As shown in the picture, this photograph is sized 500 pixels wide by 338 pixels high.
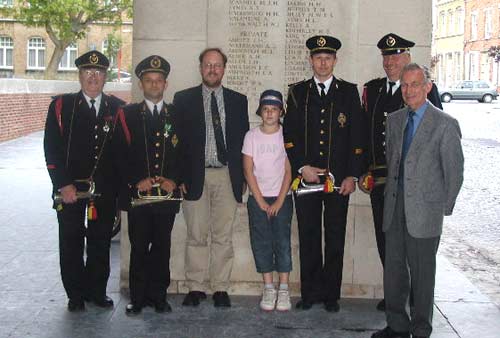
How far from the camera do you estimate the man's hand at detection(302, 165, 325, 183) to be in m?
5.67

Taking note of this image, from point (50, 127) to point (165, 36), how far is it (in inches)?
50.4

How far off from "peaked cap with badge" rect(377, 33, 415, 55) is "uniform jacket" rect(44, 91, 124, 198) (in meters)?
2.16

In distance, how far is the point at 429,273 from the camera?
4.93m

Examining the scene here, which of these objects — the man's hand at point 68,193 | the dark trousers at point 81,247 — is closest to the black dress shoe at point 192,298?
the dark trousers at point 81,247

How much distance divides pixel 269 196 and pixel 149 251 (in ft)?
3.37

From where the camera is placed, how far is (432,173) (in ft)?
15.8

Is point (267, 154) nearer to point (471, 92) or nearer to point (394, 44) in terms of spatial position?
point (394, 44)

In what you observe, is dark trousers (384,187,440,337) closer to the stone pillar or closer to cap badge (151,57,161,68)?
the stone pillar

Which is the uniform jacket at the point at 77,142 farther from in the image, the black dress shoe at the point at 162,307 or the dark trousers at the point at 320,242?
the dark trousers at the point at 320,242

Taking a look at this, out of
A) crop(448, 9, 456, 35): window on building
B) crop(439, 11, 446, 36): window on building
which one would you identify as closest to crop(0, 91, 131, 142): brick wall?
crop(448, 9, 456, 35): window on building

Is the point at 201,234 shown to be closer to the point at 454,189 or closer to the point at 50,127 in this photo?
the point at 50,127

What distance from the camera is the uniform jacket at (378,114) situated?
5.69 meters

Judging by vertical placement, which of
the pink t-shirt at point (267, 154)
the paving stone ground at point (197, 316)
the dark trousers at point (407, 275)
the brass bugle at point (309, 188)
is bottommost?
the paving stone ground at point (197, 316)

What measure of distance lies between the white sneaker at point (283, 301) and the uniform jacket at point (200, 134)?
32.8 inches
